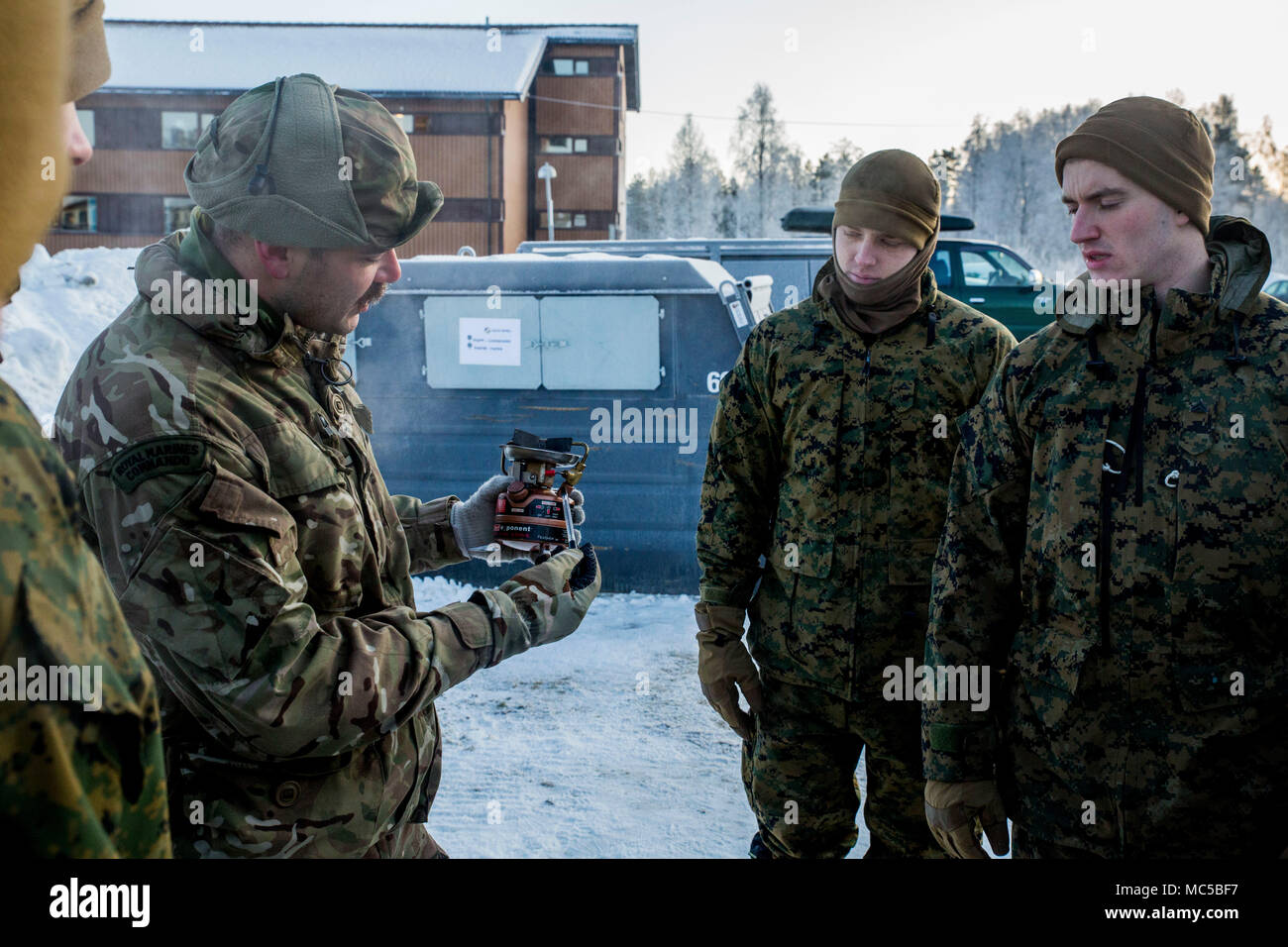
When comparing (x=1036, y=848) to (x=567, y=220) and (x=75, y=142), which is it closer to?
(x=75, y=142)

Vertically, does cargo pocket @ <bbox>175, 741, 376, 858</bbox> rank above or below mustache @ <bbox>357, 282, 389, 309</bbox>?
below

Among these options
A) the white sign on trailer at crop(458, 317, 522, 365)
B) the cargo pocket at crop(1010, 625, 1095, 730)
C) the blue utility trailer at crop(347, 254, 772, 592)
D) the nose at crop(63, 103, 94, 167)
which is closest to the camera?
the nose at crop(63, 103, 94, 167)

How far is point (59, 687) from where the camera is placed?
563 millimetres

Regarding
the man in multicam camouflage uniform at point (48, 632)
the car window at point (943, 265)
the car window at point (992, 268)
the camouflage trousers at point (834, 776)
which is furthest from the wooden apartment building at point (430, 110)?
the man in multicam camouflage uniform at point (48, 632)

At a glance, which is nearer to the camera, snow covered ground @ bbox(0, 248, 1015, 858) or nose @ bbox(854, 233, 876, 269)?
nose @ bbox(854, 233, 876, 269)

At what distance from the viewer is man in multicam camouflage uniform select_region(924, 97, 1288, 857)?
175 cm

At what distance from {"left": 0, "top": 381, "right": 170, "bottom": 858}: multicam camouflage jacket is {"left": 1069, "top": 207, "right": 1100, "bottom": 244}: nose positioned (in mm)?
1966

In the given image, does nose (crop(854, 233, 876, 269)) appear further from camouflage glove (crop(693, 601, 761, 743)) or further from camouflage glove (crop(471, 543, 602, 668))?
camouflage glove (crop(471, 543, 602, 668))

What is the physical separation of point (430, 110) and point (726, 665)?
75.7ft

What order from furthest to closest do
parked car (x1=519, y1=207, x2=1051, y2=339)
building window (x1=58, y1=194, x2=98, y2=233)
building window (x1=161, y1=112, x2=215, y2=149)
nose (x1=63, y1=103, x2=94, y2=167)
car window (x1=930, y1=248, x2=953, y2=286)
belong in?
1. building window (x1=58, y1=194, x2=98, y2=233)
2. building window (x1=161, y1=112, x2=215, y2=149)
3. car window (x1=930, y1=248, x2=953, y2=286)
4. parked car (x1=519, y1=207, x2=1051, y2=339)
5. nose (x1=63, y1=103, x2=94, y2=167)

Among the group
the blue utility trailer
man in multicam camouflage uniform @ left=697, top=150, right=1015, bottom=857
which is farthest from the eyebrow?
the blue utility trailer

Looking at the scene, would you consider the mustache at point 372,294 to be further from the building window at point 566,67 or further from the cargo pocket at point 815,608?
the building window at point 566,67
